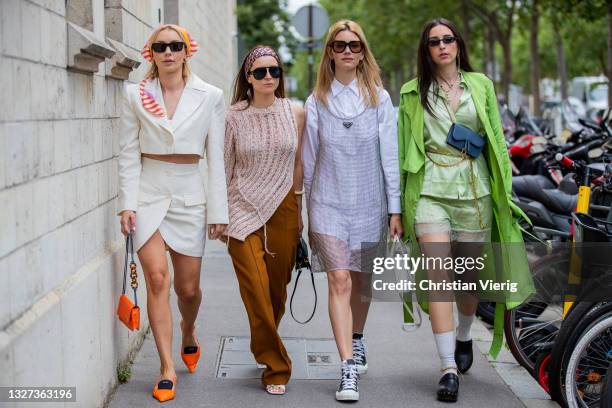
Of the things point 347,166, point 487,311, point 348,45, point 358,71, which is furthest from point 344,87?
point 487,311

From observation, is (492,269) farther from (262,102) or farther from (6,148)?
(6,148)

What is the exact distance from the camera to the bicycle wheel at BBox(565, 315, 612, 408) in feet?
16.0

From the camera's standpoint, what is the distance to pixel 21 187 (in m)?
3.88

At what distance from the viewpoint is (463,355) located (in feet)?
20.3

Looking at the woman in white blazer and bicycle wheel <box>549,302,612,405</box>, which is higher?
the woman in white blazer

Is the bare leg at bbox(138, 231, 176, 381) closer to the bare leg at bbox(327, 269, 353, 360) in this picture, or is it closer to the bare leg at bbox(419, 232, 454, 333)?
the bare leg at bbox(327, 269, 353, 360)

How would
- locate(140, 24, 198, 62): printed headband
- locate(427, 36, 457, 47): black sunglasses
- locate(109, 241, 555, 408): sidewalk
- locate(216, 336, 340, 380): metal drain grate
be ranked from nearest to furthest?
locate(140, 24, 198, 62): printed headband, locate(109, 241, 555, 408): sidewalk, locate(427, 36, 457, 47): black sunglasses, locate(216, 336, 340, 380): metal drain grate

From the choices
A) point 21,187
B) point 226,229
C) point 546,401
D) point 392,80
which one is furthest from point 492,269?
point 392,80

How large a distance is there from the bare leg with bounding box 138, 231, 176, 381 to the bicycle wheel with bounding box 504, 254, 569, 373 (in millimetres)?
2037

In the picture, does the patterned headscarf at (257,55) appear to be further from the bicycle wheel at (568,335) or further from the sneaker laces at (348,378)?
the bicycle wheel at (568,335)

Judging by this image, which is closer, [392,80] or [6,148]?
[6,148]

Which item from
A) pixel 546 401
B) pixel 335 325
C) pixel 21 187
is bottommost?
pixel 546 401

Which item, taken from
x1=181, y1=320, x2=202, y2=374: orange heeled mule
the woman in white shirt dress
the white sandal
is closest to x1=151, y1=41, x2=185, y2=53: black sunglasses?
the woman in white shirt dress

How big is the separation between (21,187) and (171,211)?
1653mm
